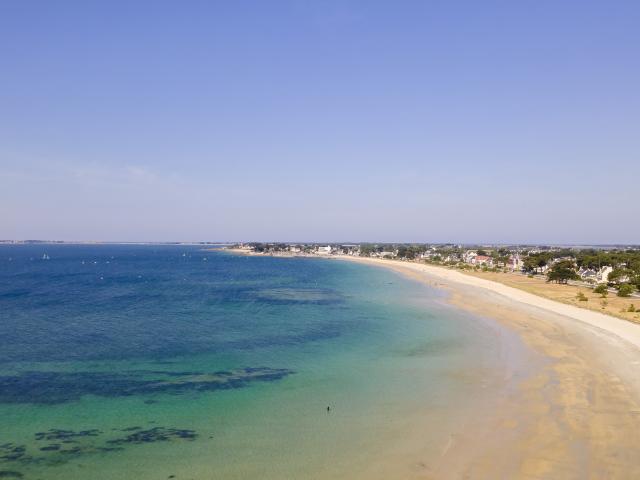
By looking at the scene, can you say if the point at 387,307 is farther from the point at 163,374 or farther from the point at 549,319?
the point at 163,374

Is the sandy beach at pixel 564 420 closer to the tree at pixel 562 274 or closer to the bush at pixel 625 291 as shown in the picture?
the bush at pixel 625 291

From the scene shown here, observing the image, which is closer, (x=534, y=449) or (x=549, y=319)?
(x=534, y=449)

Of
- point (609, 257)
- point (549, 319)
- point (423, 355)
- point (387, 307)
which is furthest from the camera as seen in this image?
point (609, 257)

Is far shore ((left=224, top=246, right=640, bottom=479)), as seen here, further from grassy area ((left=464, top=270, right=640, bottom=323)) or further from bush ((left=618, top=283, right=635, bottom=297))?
bush ((left=618, top=283, right=635, bottom=297))

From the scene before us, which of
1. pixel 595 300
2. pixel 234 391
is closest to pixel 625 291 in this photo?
pixel 595 300

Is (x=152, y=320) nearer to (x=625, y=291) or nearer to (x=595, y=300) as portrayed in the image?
(x=595, y=300)

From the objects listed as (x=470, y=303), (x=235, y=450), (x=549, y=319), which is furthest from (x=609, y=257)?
(x=235, y=450)

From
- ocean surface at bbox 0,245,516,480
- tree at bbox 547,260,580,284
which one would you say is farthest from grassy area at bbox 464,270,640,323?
ocean surface at bbox 0,245,516,480
